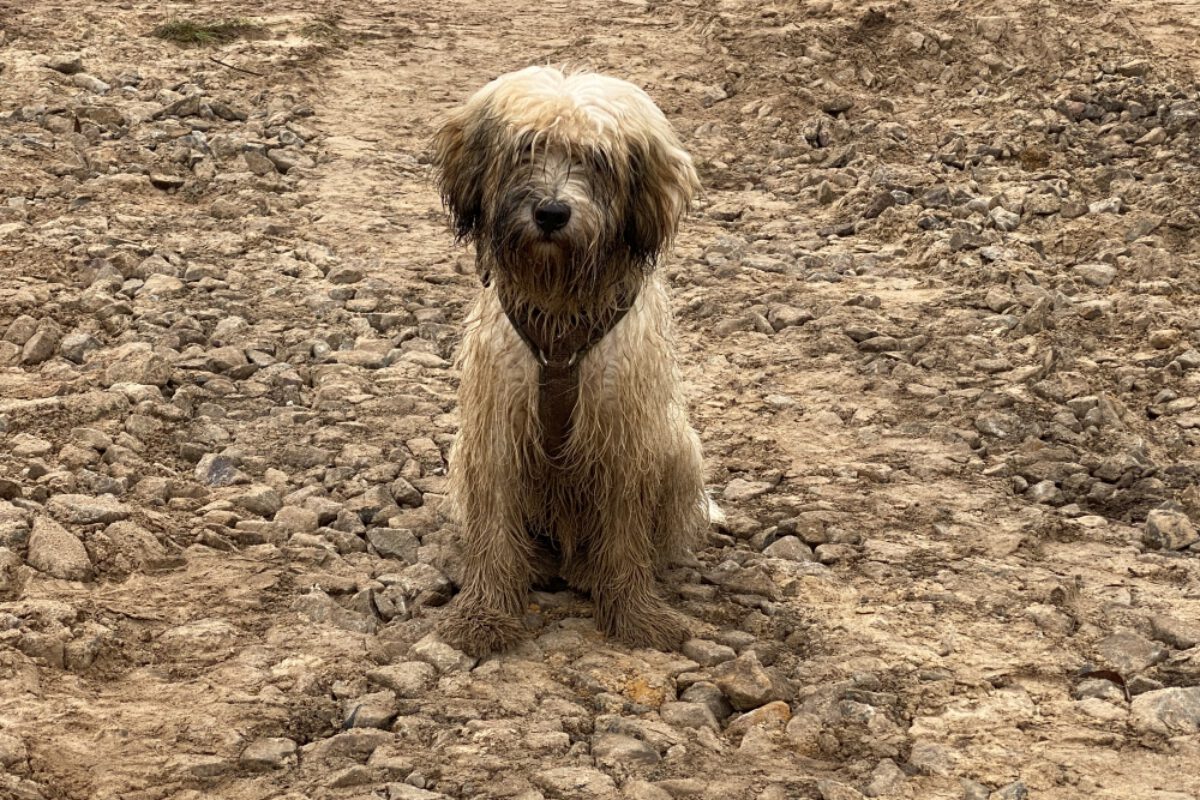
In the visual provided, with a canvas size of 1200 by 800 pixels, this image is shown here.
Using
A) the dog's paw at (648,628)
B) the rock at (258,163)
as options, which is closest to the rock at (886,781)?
the dog's paw at (648,628)

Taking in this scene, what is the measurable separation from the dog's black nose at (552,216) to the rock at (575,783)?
4.94ft

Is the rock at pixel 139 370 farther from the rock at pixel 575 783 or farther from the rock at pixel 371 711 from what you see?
the rock at pixel 575 783

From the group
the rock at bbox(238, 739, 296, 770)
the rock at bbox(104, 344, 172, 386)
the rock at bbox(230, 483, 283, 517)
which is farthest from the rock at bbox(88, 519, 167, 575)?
the rock at bbox(104, 344, 172, 386)

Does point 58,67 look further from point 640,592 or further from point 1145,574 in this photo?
point 1145,574

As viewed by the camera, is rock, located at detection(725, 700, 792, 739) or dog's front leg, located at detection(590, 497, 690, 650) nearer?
rock, located at detection(725, 700, 792, 739)

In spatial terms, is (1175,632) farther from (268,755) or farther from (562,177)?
(268,755)

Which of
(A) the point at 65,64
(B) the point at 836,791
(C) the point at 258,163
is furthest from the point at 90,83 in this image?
(B) the point at 836,791

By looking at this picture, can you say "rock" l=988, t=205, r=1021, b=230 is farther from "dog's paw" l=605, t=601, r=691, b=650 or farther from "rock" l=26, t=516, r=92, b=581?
"rock" l=26, t=516, r=92, b=581

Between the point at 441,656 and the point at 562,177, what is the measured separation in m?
1.54

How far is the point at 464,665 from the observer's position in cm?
454

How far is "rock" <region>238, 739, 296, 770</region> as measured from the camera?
12.8ft

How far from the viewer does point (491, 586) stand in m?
4.77

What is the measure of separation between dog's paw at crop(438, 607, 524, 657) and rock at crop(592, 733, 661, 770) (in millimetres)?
631

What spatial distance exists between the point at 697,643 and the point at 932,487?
A: 63.3 inches
